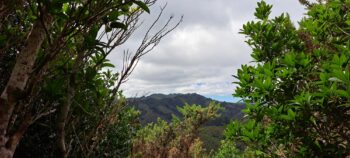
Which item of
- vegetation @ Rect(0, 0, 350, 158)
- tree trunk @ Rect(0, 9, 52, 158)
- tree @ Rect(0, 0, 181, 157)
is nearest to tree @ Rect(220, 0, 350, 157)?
vegetation @ Rect(0, 0, 350, 158)

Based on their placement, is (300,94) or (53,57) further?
(300,94)

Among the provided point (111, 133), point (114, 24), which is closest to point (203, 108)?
point (111, 133)

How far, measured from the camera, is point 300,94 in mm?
4047

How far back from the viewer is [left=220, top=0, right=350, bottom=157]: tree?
11.5 ft

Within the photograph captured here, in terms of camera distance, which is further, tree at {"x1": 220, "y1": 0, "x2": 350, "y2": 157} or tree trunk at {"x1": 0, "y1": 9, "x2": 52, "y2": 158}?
tree at {"x1": 220, "y1": 0, "x2": 350, "y2": 157}

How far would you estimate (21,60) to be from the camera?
191 centimetres

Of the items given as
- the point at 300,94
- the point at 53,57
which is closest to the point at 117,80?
the point at 53,57

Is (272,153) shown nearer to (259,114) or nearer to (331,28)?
(259,114)

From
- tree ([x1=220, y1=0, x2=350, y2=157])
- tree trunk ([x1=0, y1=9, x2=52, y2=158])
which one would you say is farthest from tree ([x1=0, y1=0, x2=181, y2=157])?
tree ([x1=220, y1=0, x2=350, y2=157])

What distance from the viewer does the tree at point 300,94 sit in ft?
11.5

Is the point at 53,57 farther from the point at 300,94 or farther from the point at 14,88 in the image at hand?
the point at 300,94

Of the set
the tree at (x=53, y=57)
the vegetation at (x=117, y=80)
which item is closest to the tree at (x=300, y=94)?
the vegetation at (x=117, y=80)

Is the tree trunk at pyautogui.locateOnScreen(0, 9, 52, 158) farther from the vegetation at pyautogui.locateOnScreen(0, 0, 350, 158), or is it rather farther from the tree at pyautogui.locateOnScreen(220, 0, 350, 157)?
the tree at pyautogui.locateOnScreen(220, 0, 350, 157)

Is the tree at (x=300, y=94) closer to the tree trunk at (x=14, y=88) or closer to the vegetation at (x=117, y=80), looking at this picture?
the vegetation at (x=117, y=80)
